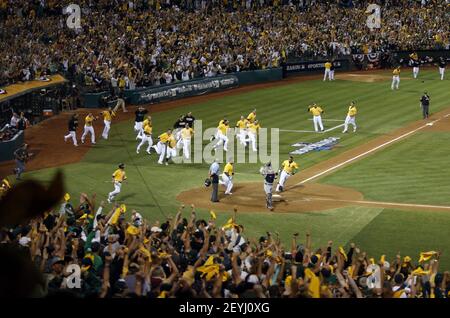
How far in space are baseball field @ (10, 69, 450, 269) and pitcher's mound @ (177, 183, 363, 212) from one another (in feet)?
0.11

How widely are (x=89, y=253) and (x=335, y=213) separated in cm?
1202

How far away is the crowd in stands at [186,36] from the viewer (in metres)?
44.2

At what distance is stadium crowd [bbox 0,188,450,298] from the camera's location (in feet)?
30.7

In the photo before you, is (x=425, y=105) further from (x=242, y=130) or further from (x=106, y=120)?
(x=106, y=120)

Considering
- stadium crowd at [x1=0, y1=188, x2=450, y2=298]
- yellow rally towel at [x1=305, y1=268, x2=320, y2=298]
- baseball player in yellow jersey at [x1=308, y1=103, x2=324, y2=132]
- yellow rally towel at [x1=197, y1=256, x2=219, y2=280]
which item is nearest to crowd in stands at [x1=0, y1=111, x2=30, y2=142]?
baseball player in yellow jersey at [x1=308, y1=103, x2=324, y2=132]

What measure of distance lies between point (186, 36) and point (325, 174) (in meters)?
27.9

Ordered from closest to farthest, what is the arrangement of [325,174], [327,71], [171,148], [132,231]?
[132,231]
[325,174]
[171,148]
[327,71]

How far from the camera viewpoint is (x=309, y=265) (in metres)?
12.3

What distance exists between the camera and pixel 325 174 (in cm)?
2798

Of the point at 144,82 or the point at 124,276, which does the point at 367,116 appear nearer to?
the point at 144,82

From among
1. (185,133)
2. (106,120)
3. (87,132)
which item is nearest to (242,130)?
(185,133)

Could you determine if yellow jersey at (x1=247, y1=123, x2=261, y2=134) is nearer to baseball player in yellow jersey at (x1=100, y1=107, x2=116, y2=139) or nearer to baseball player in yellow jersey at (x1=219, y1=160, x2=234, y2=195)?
baseball player in yellow jersey at (x1=100, y1=107, x2=116, y2=139)

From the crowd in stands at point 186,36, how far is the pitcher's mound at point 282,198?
17096 millimetres

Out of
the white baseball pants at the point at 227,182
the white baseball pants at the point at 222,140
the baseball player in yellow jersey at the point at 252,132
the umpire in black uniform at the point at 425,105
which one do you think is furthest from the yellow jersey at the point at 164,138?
the umpire in black uniform at the point at 425,105
